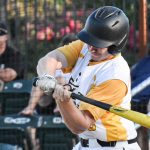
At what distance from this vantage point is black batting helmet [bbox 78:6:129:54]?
4125mm

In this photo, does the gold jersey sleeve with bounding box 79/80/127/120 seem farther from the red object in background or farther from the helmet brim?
the red object in background

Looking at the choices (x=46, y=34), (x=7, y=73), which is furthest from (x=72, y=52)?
(x=46, y=34)

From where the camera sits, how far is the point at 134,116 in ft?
12.3

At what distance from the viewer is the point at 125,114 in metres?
3.79

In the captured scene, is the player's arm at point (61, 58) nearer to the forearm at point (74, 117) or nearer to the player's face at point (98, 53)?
the player's face at point (98, 53)

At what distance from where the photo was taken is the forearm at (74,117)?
3.77 meters

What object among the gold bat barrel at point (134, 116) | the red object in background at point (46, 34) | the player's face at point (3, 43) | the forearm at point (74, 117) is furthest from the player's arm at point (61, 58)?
the red object in background at point (46, 34)

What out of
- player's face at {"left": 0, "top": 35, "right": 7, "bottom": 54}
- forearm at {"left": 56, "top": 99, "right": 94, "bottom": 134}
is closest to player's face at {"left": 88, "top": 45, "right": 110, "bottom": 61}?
forearm at {"left": 56, "top": 99, "right": 94, "bottom": 134}

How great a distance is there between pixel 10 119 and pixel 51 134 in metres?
0.46

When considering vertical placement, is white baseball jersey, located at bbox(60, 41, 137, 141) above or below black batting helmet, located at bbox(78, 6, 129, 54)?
below

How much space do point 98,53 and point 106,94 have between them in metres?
0.29

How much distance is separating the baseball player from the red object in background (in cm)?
317

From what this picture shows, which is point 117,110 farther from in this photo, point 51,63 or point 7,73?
point 7,73

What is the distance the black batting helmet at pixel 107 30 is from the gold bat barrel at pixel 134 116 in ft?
1.57
